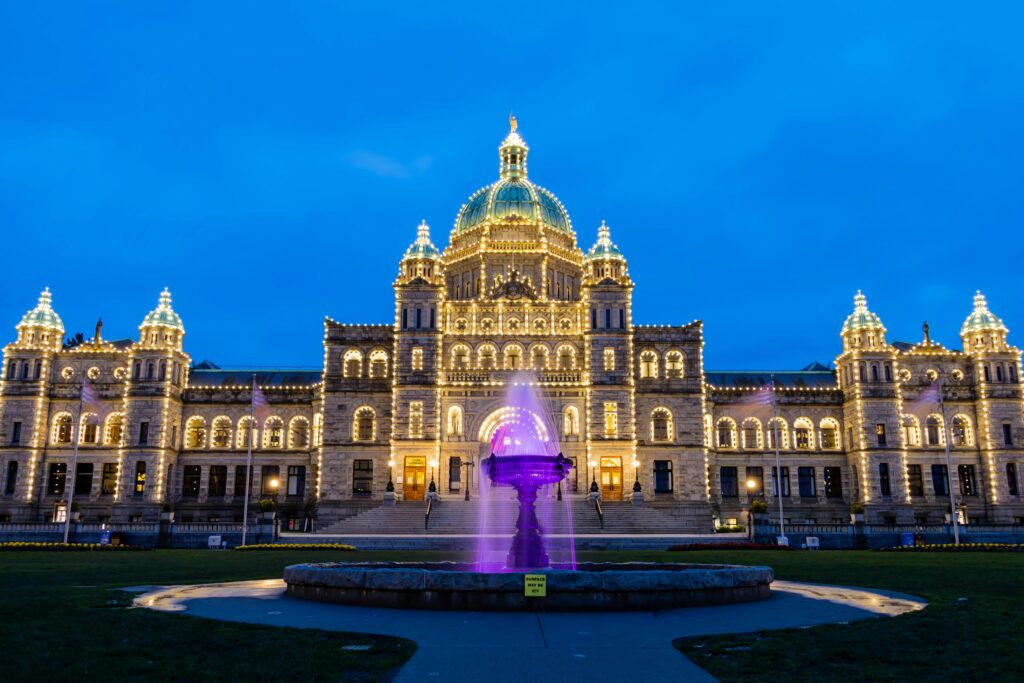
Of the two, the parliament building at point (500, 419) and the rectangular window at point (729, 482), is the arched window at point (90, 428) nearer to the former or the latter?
the parliament building at point (500, 419)

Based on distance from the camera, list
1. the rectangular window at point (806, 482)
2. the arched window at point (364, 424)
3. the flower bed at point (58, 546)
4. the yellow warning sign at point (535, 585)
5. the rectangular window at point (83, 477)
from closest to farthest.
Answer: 1. the yellow warning sign at point (535, 585)
2. the flower bed at point (58, 546)
3. the arched window at point (364, 424)
4. the rectangular window at point (83, 477)
5. the rectangular window at point (806, 482)

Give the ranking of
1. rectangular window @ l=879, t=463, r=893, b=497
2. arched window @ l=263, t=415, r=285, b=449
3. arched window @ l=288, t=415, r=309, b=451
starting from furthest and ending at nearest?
arched window @ l=263, t=415, r=285, b=449
arched window @ l=288, t=415, r=309, b=451
rectangular window @ l=879, t=463, r=893, b=497

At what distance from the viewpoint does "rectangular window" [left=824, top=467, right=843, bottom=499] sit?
73188 mm

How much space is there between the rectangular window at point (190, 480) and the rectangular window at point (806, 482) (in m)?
52.4

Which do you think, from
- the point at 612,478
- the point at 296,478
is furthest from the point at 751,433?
the point at 296,478

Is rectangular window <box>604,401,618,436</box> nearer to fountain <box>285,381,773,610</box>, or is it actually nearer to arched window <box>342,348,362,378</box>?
arched window <box>342,348,362,378</box>

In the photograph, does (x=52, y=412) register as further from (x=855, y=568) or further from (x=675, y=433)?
(x=855, y=568)

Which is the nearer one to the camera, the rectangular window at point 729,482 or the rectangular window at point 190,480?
the rectangular window at point 190,480

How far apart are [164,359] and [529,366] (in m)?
30.5

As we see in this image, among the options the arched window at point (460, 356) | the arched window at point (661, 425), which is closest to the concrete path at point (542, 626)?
the arched window at point (460, 356)

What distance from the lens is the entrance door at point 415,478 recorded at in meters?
65.2

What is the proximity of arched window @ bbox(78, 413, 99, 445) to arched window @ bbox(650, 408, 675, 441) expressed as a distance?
155 ft

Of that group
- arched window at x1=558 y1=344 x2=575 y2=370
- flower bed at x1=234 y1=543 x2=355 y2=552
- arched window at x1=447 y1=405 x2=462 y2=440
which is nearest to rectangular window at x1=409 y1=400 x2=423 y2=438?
arched window at x1=447 y1=405 x2=462 y2=440

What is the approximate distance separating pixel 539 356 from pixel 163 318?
3233 centimetres
